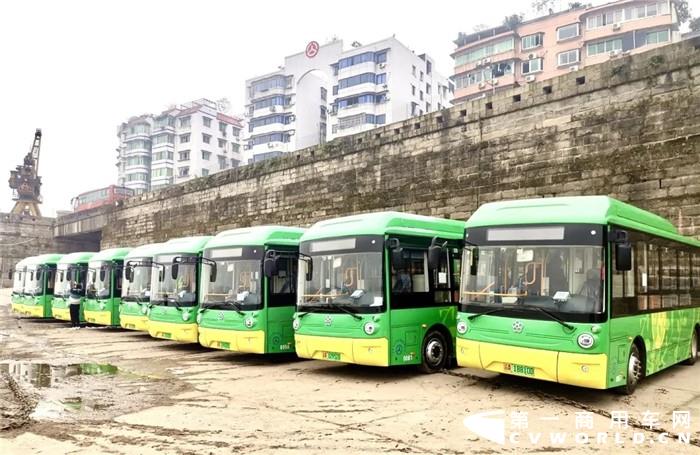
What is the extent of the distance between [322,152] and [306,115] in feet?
129

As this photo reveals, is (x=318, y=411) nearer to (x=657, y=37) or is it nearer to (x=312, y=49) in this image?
(x=657, y=37)

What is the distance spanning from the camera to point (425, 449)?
15.6ft

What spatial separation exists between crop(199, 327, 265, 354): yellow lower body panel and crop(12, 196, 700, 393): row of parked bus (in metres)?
0.03

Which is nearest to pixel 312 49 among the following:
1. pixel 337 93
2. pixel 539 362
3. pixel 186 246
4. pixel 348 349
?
pixel 337 93

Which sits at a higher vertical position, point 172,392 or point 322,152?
point 322,152

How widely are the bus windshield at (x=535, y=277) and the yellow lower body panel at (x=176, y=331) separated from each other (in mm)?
6203

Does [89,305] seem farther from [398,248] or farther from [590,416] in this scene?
[590,416]

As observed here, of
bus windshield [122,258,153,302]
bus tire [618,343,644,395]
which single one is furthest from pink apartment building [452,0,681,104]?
bus tire [618,343,644,395]

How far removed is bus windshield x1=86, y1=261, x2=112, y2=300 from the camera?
1599 cm

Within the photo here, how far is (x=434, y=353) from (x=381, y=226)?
2.28m

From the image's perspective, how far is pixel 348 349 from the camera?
8.06m

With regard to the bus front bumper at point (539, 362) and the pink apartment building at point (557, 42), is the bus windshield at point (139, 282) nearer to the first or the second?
the bus front bumper at point (539, 362)

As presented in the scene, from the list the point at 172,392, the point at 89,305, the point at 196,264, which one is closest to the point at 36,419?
the point at 172,392

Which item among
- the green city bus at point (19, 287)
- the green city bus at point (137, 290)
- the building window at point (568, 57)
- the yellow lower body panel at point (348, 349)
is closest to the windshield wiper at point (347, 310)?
the yellow lower body panel at point (348, 349)
